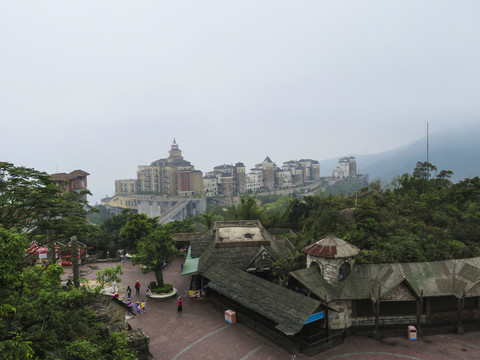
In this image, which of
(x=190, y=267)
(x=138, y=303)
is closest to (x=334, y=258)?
(x=190, y=267)

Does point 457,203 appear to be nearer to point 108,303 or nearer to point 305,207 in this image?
point 305,207

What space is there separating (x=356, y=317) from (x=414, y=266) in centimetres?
503

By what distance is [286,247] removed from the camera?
31719 mm

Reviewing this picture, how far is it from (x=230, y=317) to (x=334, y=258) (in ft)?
25.4

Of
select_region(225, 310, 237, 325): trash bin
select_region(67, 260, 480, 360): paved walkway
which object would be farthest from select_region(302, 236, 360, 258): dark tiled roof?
select_region(225, 310, 237, 325): trash bin

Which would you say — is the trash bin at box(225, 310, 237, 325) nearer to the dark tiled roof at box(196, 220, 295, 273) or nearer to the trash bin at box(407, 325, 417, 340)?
the dark tiled roof at box(196, 220, 295, 273)

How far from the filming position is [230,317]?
68.5 feet

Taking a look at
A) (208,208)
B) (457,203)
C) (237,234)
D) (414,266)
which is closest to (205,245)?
(237,234)

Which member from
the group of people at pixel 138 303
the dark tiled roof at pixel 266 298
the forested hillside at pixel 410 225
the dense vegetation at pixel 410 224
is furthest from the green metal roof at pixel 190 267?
the forested hillside at pixel 410 225

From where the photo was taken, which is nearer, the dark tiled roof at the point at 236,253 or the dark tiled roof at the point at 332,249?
the dark tiled roof at the point at 332,249

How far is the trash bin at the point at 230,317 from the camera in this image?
68.5ft

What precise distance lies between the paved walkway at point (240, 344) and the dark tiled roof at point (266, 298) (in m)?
1.90

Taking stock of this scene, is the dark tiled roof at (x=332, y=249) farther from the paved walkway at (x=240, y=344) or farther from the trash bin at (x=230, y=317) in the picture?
the trash bin at (x=230, y=317)

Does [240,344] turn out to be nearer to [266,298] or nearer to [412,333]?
[266,298]
